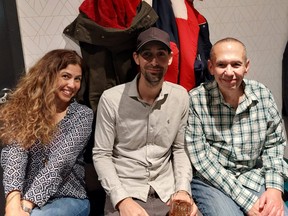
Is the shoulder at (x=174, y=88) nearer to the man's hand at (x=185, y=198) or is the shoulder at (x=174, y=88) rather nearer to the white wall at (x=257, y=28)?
the man's hand at (x=185, y=198)

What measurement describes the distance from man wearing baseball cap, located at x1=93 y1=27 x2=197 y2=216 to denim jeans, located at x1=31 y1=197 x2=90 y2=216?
117 mm

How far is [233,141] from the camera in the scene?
67.4 inches

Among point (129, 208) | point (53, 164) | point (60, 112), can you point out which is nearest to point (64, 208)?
point (53, 164)

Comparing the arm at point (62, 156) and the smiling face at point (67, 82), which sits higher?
the smiling face at point (67, 82)

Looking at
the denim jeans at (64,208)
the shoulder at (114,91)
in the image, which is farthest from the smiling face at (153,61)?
the denim jeans at (64,208)

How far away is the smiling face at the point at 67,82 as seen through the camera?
1.69m

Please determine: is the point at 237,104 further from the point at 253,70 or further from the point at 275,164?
the point at 253,70

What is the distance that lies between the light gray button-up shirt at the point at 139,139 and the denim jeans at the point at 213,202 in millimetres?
107

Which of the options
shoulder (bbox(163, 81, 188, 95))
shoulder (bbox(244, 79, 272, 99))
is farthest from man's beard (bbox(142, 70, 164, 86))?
shoulder (bbox(244, 79, 272, 99))

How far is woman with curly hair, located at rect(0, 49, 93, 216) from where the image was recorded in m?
1.57

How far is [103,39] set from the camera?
68.1 inches

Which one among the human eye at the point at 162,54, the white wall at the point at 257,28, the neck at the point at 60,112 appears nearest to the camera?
the human eye at the point at 162,54

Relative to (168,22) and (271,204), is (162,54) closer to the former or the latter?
(168,22)

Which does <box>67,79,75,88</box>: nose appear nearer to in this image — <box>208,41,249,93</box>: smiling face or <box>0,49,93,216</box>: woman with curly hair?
<box>0,49,93,216</box>: woman with curly hair
